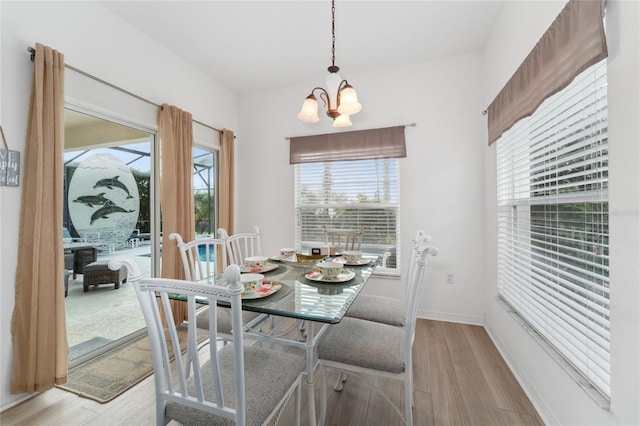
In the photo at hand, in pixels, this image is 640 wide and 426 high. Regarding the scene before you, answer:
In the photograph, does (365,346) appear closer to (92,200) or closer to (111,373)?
(111,373)

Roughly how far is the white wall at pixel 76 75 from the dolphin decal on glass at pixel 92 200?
0.47 meters

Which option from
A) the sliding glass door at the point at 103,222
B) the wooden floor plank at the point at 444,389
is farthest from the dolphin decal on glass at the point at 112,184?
the wooden floor plank at the point at 444,389

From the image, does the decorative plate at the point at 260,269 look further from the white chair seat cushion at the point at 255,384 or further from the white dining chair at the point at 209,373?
the white dining chair at the point at 209,373

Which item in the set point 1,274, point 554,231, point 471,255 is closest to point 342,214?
point 471,255

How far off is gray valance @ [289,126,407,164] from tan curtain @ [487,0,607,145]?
1141 mm

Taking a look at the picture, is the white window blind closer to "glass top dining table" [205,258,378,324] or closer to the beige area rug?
"glass top dining table" [205,258,378,324]

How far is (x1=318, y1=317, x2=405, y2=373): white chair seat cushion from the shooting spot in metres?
1.31

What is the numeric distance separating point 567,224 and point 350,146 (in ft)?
6.93

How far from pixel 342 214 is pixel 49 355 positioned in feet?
8.73

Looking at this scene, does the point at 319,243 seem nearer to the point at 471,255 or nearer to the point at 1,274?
the point at 471,255

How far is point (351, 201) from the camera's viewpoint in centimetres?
317

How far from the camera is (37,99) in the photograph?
164 centimetres

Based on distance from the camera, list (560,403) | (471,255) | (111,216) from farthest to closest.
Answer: (471,255), (111,216), (560,403)

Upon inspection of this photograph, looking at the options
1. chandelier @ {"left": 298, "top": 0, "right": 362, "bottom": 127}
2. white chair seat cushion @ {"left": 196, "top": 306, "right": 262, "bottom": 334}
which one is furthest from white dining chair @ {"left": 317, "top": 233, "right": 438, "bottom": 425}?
chandelier @ {"left": 298, "top": 0, "right": 362, "bottom": 127}
